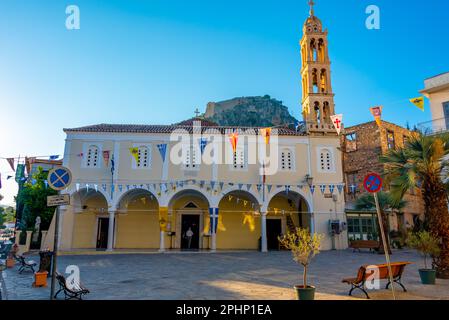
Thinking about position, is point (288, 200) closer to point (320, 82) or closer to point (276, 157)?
point (276, 157)

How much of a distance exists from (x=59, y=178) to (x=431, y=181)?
1002 centimetres

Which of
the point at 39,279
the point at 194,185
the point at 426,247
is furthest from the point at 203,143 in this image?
the point at 426,247

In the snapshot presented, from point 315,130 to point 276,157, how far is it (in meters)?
3.49

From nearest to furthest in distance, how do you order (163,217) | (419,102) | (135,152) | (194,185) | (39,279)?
(39,279) → (419,102) → (163,217) → (135,152) → (194,185)

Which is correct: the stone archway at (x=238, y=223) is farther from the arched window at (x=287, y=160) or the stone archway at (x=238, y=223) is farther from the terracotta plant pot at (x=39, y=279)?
the terracotta plant pot at (x=39, y=279)

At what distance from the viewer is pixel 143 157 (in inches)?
773

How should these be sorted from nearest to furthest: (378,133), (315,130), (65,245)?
(65,245) < (315,130) < (378,133)

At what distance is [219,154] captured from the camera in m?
19.9

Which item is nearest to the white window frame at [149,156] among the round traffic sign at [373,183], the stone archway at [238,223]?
the stone archway at [238,223]

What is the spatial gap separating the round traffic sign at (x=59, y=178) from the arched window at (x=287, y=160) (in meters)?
15.4

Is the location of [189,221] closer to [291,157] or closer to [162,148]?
[162,148]

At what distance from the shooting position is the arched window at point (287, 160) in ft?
65.8

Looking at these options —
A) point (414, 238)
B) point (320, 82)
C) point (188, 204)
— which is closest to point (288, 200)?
point (188, 204)

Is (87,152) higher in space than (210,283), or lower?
higher
